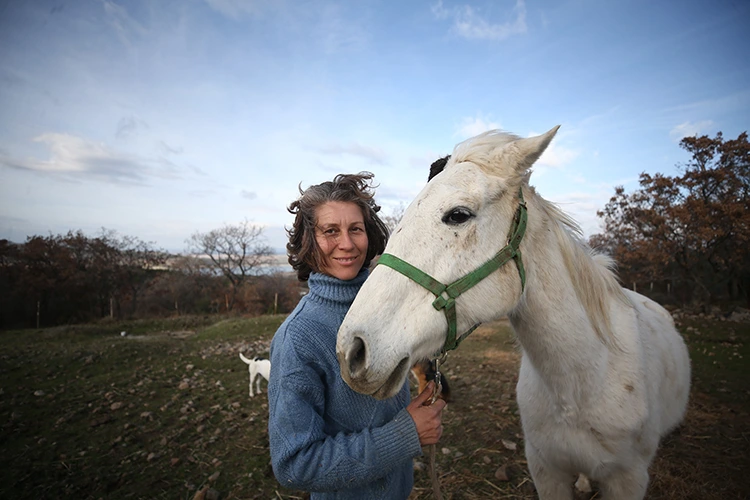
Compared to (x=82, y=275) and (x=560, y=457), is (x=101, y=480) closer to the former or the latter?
(x=560, y=457)

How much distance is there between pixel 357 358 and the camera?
4.06ft

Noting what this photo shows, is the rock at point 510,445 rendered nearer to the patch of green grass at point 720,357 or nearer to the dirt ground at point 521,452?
the dirt ground at point 521,452

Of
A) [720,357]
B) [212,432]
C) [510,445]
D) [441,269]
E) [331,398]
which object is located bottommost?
[212,432]

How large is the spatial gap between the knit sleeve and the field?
2395mm


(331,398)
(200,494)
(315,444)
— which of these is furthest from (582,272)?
(200,494)

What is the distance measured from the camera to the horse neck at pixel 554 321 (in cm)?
166

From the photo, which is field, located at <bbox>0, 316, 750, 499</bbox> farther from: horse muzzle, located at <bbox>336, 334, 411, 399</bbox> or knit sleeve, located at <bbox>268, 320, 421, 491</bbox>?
horse muzzle, located at <bbox>336, 334, 411, 399</bbox>

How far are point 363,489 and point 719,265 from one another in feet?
68.0

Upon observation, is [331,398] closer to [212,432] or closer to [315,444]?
[315,444]

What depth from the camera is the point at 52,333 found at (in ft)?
40.2

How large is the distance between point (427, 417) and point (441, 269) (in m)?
0.72

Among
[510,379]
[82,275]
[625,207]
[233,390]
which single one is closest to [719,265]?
[625,207]

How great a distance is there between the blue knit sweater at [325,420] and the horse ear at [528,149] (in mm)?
1058

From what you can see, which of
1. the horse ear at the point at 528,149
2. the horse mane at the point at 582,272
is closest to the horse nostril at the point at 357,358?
the horse ear at the point at 528,149
